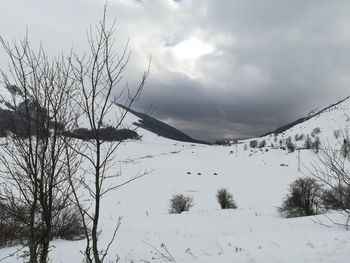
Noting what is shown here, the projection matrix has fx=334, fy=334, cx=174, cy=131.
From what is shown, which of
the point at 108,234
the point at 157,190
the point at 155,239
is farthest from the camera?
the point at 157,190

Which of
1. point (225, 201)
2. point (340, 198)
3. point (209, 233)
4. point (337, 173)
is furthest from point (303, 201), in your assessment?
point (337, 173)

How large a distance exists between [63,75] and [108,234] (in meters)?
12.5

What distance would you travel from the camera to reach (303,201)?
2341 cm

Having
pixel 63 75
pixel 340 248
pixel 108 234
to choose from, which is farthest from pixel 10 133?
pixel 108 234

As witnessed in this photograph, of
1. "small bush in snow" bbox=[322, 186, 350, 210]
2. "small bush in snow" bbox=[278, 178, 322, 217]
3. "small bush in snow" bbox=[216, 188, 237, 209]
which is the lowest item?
"small bush in snow" bbox=[216, 188, 237, 209]

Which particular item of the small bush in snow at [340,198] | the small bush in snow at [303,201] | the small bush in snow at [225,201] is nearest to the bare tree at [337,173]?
the small bush in snow at [340,198]

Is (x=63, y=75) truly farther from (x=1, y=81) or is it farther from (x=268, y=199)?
(x=268, y=199)

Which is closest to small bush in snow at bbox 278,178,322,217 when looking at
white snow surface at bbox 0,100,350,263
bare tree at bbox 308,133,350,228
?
white snow surface at bbox 0,100,350,263

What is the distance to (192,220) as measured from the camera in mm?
19969

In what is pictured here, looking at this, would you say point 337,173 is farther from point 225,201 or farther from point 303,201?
point 225,201

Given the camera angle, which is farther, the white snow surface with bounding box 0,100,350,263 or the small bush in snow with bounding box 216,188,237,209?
the small bush in snow with bounding box 216,188,237,209

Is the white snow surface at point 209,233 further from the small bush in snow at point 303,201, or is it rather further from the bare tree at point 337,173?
the small bush in snow at point 303,201

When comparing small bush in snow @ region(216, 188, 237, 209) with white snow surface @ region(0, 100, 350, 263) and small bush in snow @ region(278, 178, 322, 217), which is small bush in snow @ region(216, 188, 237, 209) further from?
small bush in snow @ region(278, 178, 322, 217)

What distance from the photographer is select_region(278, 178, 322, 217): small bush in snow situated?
23.2 metres
